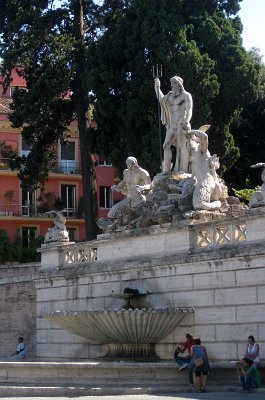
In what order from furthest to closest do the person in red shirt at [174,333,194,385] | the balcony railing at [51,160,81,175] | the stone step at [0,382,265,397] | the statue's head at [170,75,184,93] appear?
1. the balcony railing at [51,160,81,175]
2. the statue's head at [170,75,184,93]
3. the person in red shirt at [174,333,194,385]
4. the stone step at [0,382,265,397]

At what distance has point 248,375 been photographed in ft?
55.2

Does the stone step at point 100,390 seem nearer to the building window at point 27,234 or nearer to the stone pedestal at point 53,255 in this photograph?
the stone pedestal at point 53,255

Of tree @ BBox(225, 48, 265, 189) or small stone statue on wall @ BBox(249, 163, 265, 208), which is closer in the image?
small stone statue on wall @ BBox(249, 163, 265, 208)

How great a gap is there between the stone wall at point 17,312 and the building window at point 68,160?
20.3m

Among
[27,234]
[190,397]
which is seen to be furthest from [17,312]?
[27,234]

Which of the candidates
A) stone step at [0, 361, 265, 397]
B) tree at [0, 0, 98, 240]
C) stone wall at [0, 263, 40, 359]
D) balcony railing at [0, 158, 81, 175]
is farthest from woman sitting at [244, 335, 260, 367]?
balcony railing at [0, 158, 81, 175]

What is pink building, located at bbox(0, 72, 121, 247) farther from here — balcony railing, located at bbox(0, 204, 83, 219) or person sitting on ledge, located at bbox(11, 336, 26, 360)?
person sitting on ledge, located at bbox(11, 336, 26, 360)

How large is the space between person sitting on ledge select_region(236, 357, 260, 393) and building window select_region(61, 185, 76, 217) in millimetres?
34367

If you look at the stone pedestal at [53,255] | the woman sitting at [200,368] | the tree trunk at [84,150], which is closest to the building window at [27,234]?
the tree trunk at [84,150]

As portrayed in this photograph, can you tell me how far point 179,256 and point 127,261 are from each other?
2.14m

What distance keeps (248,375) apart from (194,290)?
3479 millimetres

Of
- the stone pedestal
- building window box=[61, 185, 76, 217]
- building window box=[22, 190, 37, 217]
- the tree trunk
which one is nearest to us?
the stone pedestal

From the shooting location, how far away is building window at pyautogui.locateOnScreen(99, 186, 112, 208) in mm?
51750

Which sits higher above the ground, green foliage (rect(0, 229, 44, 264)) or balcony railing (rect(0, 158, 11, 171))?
balcony railing (rect(0, 158, 11, 171))
